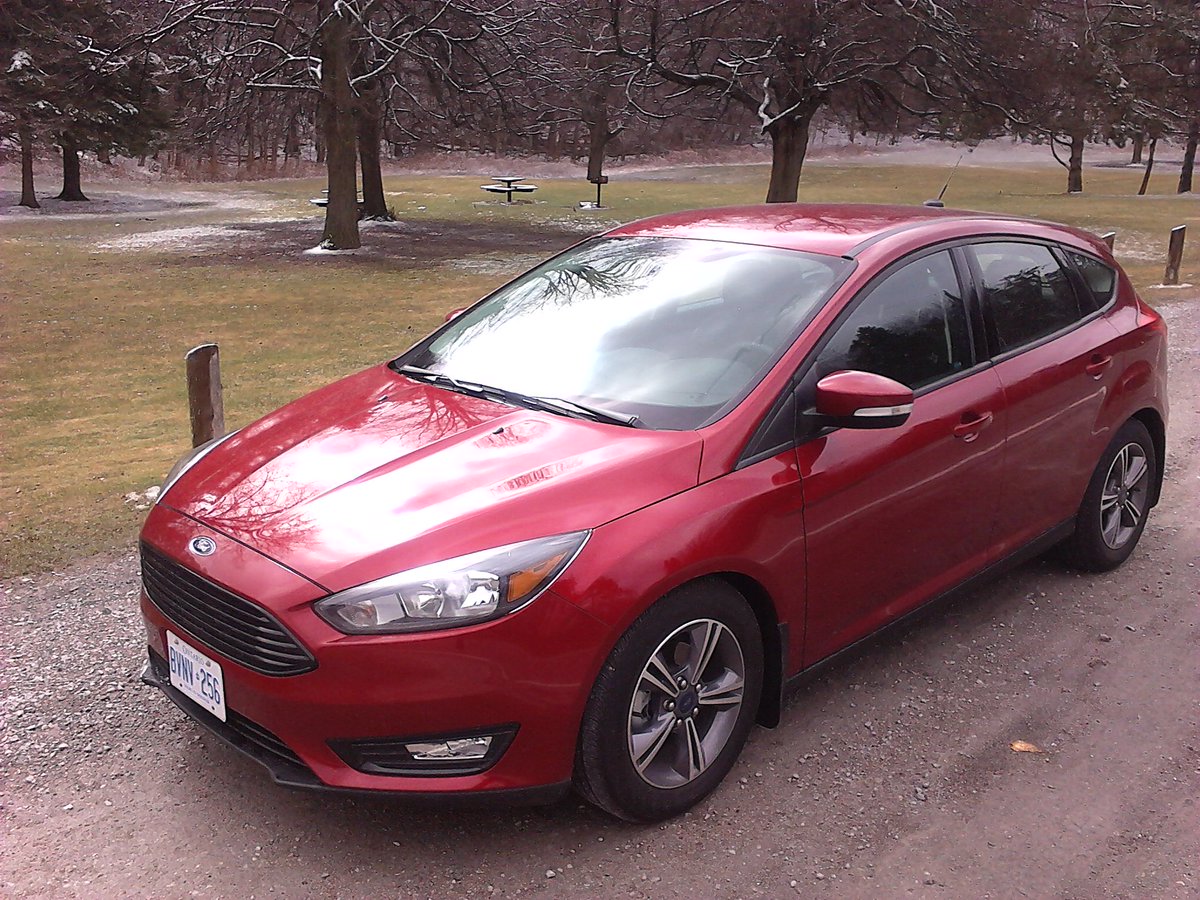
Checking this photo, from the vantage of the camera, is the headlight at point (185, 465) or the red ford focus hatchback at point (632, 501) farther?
the headlight at point (185, 465)

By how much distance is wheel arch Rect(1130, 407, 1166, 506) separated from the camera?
5.07 meters

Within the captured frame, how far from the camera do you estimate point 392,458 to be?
130 inches

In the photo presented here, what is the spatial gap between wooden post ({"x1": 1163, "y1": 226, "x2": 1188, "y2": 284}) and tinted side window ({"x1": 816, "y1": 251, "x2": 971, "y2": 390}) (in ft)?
44.0

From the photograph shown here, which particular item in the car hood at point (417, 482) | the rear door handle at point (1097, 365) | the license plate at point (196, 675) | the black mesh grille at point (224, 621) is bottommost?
the license plate at point (196, 675)

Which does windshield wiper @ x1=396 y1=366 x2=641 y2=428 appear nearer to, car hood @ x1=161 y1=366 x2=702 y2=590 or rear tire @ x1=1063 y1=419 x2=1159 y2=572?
car hood @ x1=161 y1=366 x2=702 y2=590

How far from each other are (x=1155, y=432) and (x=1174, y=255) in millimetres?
12080

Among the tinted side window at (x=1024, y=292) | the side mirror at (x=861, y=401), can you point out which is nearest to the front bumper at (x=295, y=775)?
the side mirror at (x=861, y=401)

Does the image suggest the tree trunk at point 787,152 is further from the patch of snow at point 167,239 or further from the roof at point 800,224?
the roof at point 800,224

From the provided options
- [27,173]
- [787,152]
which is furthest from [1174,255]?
[27,173]

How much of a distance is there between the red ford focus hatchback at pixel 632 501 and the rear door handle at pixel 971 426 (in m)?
0.04

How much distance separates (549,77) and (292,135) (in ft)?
28.6

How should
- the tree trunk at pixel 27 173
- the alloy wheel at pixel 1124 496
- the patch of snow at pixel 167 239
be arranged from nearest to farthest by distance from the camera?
the alloy wheel at pixel 1124 496
the patch of snow at pixel 167 239
the tree trunk at pixel 27 173

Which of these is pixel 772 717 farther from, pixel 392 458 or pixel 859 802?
pixel 392 458

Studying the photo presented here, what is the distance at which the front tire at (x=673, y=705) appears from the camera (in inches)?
116
